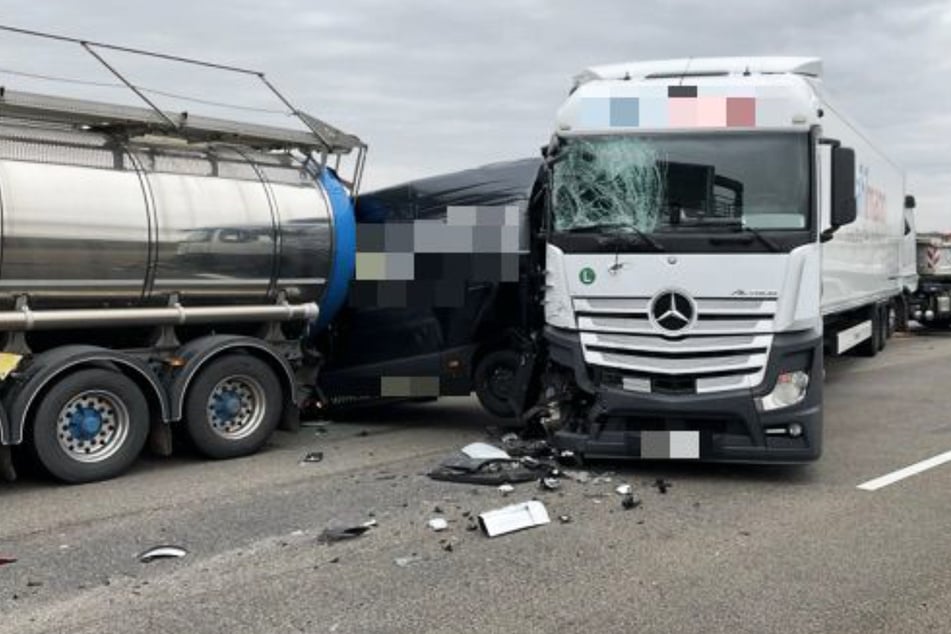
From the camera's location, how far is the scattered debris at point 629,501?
22.3ft

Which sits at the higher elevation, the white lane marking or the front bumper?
the front bumper

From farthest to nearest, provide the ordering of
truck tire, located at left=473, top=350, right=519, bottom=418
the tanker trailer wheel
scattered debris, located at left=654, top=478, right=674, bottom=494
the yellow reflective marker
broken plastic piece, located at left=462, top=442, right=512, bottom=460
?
truck tire, located at left=473, top=350, right=519, bottom=418, the tanker trailer wheel, broken plastic piece, located at left=462, top=442, right=512, bottom=460, the yellow reflective marker, scattered debris, located at left=654, top=478, right=674, bottom=494

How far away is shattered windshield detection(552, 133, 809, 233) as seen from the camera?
7.63m

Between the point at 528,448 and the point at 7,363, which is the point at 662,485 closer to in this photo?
the point at 528,448

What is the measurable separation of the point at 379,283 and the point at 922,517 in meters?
5.49

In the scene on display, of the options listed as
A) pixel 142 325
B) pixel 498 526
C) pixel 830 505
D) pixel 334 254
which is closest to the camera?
pixel 498 526

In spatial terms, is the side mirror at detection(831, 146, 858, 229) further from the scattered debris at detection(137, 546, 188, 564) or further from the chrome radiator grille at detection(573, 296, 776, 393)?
the scattered debris at detection(137, 546, 188, 564)

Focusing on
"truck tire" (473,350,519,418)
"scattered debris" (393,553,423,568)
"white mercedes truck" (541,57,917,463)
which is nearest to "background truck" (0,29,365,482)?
"truck tire" (473,350,519,418)

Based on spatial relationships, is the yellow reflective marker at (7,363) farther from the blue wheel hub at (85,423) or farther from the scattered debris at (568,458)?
the scattered debris at (568,458)

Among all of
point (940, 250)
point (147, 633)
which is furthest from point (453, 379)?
point (940, 250)

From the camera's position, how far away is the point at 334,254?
9.76 metres

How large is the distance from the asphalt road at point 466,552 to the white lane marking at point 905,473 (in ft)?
0.35

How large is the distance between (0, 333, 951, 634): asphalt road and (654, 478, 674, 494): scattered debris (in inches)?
1.8

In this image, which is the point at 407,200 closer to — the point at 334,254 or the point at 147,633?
the point at 334,254
